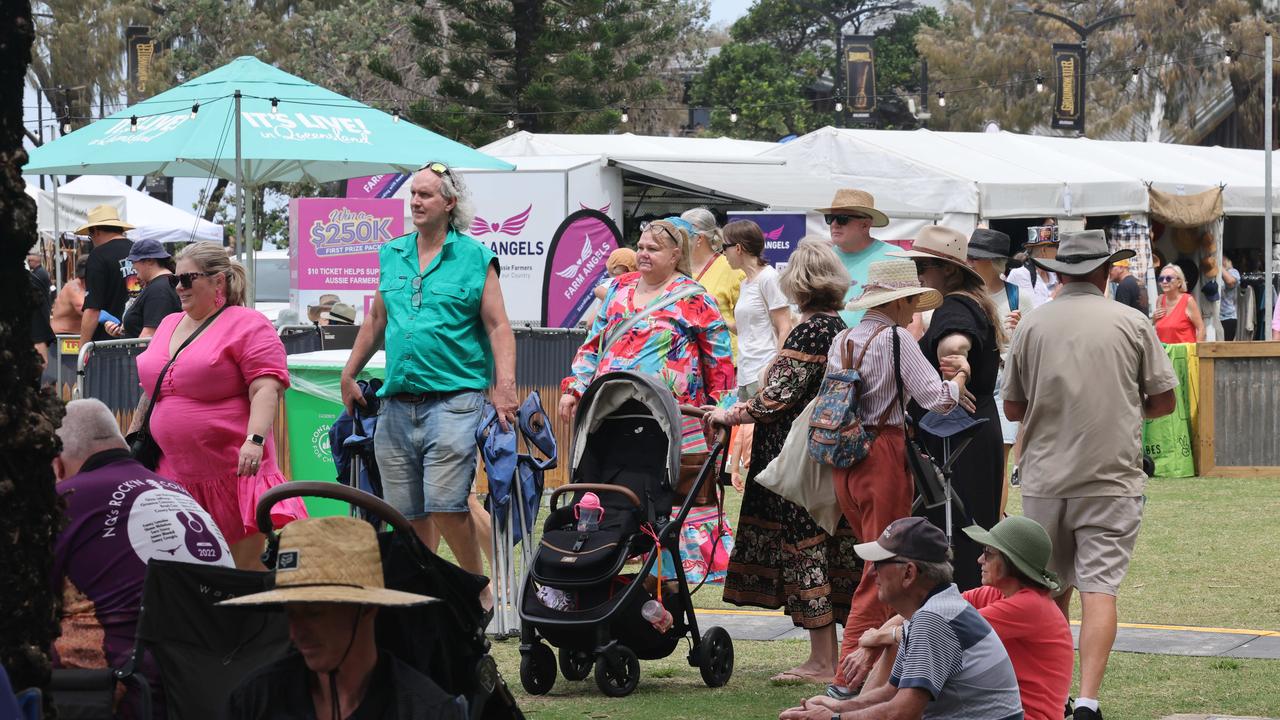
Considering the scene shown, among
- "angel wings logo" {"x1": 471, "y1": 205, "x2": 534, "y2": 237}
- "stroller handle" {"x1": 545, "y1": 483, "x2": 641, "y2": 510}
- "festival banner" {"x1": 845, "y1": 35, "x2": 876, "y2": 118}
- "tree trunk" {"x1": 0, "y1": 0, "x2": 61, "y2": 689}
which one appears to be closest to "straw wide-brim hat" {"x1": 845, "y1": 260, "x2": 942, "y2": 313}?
"stroller handle" {"x1": 545, "y1": 483, "x2": 641, "y2": 510}

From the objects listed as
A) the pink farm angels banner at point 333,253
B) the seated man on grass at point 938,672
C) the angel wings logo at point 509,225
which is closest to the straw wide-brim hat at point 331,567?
the seated man on grass at point 938,672

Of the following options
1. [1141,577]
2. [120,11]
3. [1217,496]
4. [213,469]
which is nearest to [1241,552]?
[1141,577]

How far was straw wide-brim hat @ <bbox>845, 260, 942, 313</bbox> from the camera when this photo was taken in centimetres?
632

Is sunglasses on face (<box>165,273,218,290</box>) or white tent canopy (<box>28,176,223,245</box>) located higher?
white tent canopy (<box>28,176,223,245</box>)

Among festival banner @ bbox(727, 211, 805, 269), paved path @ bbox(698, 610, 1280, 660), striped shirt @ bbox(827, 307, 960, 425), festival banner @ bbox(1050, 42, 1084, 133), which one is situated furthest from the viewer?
festival banner @ bbox(1050, 42, 1084, 133)

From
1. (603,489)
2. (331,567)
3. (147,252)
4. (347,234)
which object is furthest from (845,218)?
(347,234)

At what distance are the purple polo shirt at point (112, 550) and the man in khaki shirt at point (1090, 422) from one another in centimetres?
303

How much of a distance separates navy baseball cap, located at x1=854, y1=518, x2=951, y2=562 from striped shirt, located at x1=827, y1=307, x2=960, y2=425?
1.45 metres

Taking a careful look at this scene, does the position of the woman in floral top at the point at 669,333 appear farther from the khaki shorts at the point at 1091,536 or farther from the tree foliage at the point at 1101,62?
the tree foliage at the point at 1101,62

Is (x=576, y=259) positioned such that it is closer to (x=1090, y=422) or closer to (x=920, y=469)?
(x=920, y=469)

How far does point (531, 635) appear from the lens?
266 inches

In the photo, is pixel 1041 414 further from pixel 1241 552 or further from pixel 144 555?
pixel 1241 552

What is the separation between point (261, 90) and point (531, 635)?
7.02 meters

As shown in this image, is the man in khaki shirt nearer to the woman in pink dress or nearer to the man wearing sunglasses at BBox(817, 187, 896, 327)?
the man wearing sunglasses at BBox(817, 187, 896, 327)
